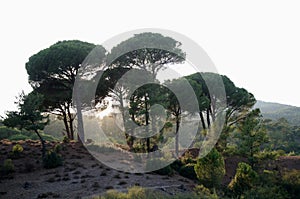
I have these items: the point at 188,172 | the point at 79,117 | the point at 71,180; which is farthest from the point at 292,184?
the point at 79,117

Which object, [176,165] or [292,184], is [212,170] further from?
[176,165]

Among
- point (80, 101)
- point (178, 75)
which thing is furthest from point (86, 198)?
point (178, 75)

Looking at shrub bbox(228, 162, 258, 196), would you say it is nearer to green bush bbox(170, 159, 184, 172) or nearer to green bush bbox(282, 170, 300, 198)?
green bush bbox(282, 170, 300, 198)

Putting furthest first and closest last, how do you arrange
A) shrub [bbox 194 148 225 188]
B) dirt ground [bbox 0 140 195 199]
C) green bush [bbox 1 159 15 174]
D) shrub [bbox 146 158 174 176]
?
1. shrub [bbox 146 158 174 176]
2. green bush [bbox 1 159 15 174]
3. shrub [bbox 194 148 225 188]
4. dirt ground [bbox 0 140 195 199]

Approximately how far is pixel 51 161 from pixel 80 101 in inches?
308

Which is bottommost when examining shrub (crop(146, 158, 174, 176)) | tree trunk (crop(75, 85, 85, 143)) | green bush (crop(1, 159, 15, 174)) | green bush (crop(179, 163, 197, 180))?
green bush (crop(179, 163, 197, 180))

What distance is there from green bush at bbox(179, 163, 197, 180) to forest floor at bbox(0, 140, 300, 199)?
1.94 feet

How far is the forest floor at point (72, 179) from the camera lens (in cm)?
1195

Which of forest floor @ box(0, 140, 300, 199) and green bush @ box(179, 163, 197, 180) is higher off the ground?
forest floor @ box(0, 140, 300, 199)

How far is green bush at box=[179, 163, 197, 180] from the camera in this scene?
56.5 ft

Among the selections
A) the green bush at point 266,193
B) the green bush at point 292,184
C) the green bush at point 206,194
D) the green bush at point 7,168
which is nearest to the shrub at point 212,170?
the green bush at point 206,194

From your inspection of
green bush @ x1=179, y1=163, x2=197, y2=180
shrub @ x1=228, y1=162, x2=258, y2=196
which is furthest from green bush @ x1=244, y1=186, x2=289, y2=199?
green bush @ x1=179, y1=163, x2=197, y2=180

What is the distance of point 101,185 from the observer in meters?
12.8

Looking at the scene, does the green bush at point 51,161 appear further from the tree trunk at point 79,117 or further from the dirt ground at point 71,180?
the tree trunk at point 79,117
